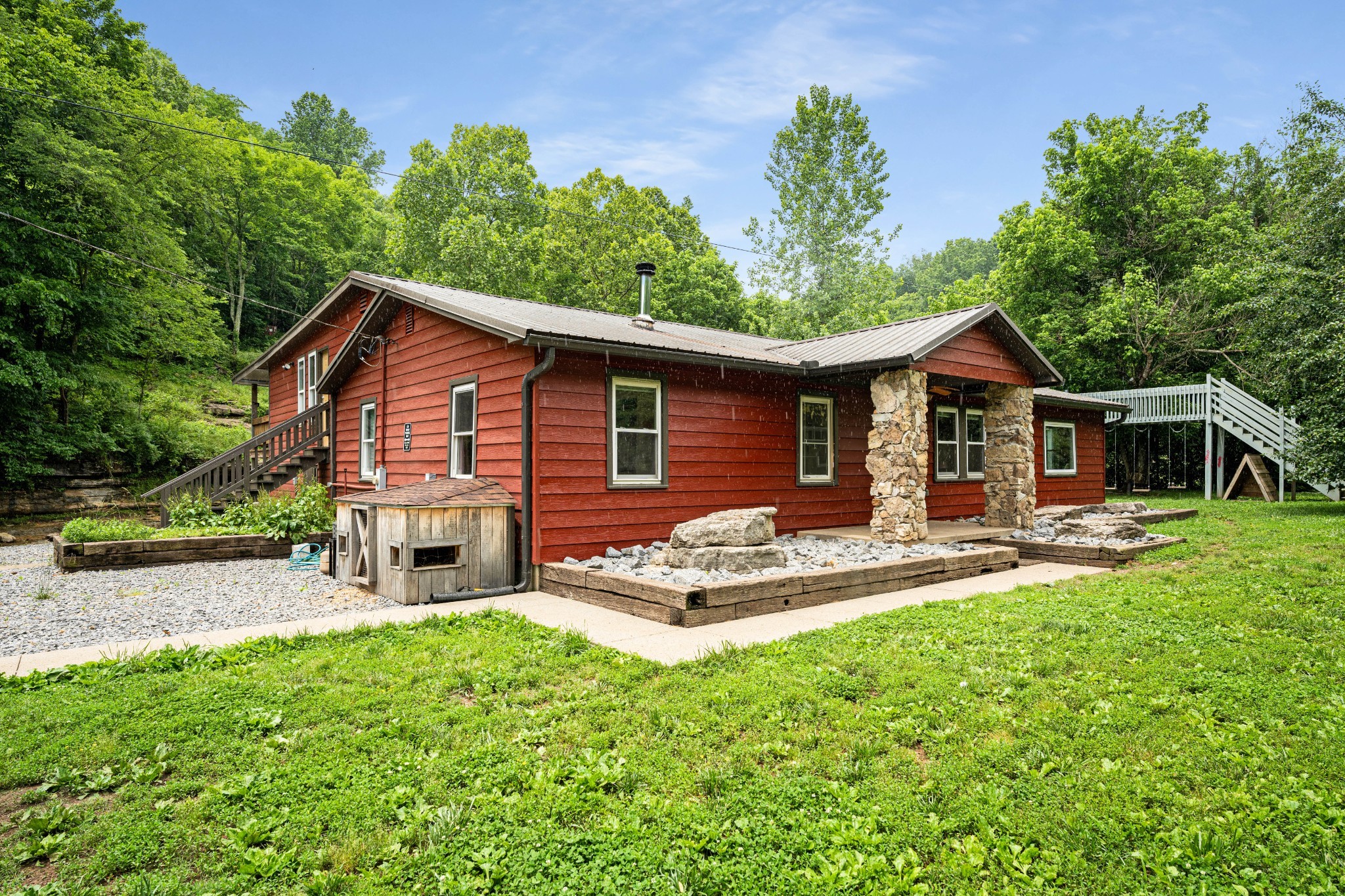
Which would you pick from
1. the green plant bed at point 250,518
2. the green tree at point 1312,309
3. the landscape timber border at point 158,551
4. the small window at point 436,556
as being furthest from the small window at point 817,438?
the green tree at point 1312,309

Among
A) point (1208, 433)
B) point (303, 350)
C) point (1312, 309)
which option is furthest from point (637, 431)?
point (1208, 433)

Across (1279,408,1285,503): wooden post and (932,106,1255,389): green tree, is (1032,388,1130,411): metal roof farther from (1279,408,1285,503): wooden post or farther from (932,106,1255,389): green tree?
(932,106,1255,389): green tree

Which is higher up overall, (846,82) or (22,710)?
(846,82)

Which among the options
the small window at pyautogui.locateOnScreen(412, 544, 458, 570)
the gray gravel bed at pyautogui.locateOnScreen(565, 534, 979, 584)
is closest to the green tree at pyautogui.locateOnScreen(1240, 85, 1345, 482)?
the gray gravel bed at pyautogui.locateOnScreen(565, 534, 979, 584)

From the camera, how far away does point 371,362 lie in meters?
12.6

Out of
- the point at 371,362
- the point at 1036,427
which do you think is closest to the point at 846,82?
the point at 1036,427

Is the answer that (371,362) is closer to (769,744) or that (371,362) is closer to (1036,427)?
(769,744)

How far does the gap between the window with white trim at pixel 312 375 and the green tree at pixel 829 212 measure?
55.2 feet

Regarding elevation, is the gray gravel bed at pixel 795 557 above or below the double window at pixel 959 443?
below

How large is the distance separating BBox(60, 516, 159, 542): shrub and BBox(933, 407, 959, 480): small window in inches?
514

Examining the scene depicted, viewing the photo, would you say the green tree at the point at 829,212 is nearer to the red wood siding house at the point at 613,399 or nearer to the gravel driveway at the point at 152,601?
the red wood siding house at the point at 613,399

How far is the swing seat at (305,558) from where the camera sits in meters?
9.48

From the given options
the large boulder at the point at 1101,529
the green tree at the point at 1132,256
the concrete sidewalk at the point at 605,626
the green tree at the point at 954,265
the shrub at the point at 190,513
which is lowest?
the concrete sidewalk at the point at 605,626

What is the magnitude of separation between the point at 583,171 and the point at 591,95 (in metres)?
11.0
